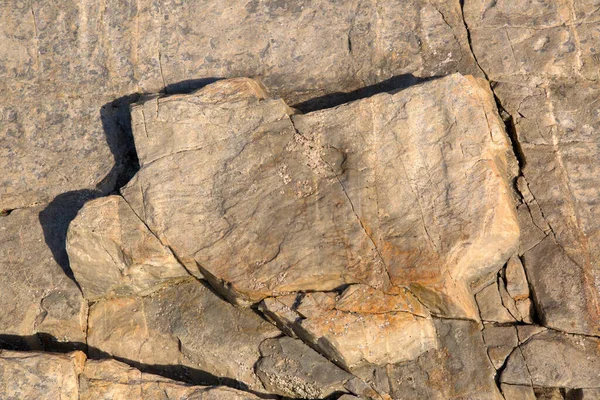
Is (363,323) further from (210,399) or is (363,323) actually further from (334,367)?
(210,399)

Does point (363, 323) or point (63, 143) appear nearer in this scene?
point (363, 323)

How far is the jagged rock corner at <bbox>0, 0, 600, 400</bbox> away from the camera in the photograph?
6.33 m

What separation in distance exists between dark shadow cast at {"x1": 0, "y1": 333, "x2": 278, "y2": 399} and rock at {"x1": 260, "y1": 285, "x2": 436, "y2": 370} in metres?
0.83

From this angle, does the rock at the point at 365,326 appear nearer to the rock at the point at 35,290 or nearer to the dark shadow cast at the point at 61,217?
the rock at the point at 35,290

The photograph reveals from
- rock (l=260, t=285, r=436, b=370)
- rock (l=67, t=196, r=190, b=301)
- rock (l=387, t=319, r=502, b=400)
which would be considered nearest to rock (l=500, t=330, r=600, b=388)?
rock (l=387, t=319, r=502, b=400)

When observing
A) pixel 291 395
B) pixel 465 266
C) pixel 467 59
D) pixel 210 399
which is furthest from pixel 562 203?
pixel 210 399

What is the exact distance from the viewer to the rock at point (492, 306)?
650 cm

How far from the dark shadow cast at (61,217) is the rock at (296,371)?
7.62 feet

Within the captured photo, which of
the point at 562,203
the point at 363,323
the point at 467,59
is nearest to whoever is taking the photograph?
the point at 363,323

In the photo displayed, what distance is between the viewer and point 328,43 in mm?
7734

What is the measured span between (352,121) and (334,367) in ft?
7.21

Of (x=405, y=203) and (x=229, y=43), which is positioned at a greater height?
(x=229, y=43)

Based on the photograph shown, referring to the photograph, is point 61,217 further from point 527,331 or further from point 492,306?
point 527,331

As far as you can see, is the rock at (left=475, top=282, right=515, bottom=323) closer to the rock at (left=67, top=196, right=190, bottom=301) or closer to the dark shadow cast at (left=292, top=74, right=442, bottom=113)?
the dark shadow cast at (left=292, top=74, right=442, bottom=113)
